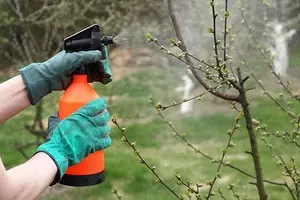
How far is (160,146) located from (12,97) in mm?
4240

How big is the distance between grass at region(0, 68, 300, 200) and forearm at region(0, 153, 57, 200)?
2.75 metres

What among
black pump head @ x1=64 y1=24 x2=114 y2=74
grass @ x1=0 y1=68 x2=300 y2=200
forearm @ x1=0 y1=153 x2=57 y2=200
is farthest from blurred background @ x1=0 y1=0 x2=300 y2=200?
forearm @ x1=0 y1=153 x2=57 y2=200

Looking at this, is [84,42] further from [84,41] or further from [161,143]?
[161,143]

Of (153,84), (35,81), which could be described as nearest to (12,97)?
(35,81)

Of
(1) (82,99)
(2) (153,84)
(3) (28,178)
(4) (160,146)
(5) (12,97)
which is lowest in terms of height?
(3) (28,178)

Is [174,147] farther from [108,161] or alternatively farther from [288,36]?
[288,36]

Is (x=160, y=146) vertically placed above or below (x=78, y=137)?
above

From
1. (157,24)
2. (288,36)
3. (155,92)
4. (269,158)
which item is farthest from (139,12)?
(269,158)

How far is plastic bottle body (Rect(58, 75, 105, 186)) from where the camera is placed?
1.70m

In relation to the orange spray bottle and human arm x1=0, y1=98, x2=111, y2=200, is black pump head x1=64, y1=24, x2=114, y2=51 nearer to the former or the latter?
the orange spray bottle

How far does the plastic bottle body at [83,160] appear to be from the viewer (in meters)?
1.70

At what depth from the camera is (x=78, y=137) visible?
1.57 m

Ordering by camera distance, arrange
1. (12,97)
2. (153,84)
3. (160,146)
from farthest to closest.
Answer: (153,84) → (160,146) → (12,97)

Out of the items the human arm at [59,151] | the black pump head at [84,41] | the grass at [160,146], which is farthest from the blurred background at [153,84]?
the human arm at [59,151]
